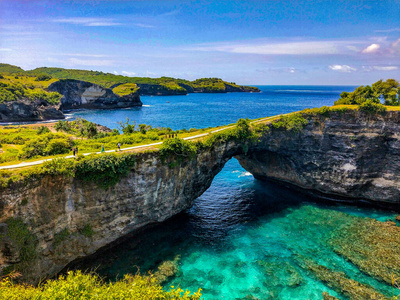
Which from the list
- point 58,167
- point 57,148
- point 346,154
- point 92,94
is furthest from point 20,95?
point 346,154

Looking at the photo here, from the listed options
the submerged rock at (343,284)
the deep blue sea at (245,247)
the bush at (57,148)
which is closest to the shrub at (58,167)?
the bush at (57,148)

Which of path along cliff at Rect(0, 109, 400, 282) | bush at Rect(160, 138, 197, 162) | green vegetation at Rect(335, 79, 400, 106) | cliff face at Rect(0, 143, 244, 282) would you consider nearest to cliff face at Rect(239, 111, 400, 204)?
path along cliff at Rect(0, 109, 400, 282)

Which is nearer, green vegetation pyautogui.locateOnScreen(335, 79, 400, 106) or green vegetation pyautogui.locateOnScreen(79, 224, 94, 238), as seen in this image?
green vegetation pyautogui.locateOnScreen(79, 224, 94, 238)

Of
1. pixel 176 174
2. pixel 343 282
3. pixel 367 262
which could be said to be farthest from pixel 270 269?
pixel 176 174

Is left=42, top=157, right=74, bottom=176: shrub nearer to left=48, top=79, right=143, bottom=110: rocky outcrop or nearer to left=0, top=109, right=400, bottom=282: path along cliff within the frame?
left=0, top=109, right=400, bottom=282: path along cliff

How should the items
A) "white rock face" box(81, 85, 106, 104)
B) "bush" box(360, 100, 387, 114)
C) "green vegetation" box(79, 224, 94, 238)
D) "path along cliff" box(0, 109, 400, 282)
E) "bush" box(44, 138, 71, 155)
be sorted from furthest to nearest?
"white rock face" box(81, 85, 106, 104) < "bush" box(360, 100, 387, 114) < "bush" box(44, 138, 71, 155) < "green vegetation" box(79, 224, 94, 238) < "path along cliff" box(0, 109, 400, 282)

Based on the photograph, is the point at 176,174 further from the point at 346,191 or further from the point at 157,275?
the point at 346,191
